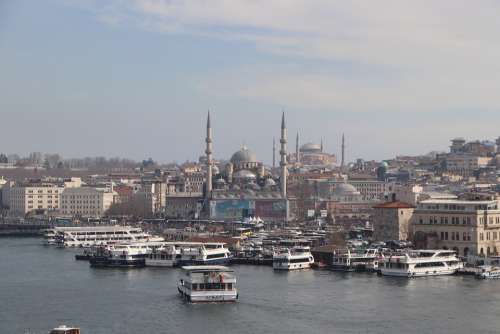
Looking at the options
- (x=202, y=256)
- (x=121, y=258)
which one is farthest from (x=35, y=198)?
(x=202, y=256)

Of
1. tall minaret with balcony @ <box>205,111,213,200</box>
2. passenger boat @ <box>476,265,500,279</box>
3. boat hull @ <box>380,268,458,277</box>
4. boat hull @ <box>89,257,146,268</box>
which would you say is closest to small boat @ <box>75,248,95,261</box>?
boat hull @ <box>89,257,146,268</box>

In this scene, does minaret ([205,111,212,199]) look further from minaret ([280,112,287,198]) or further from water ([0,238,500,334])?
water ([0,238,500,334])

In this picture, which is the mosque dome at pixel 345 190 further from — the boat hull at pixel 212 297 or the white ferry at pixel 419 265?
the boat hull at pixel 212 297

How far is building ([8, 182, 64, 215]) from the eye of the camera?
56.3 meters

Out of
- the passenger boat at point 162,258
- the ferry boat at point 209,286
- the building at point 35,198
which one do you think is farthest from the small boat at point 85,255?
the building at point 35,198

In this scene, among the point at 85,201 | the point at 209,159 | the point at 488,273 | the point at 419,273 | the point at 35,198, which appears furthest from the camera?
the point at 35,198

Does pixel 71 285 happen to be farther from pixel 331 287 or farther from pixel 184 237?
pixel 184 237

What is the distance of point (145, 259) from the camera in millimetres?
27953

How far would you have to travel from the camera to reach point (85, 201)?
55875mm

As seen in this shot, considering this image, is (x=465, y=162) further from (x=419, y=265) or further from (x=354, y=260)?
(x=419, y=265)

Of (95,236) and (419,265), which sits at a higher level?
(95,236)

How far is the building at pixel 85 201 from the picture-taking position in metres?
→ 55.5

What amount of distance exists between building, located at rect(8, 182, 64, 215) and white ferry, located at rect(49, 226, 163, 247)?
1925 centimetres

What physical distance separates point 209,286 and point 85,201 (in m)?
36.1
